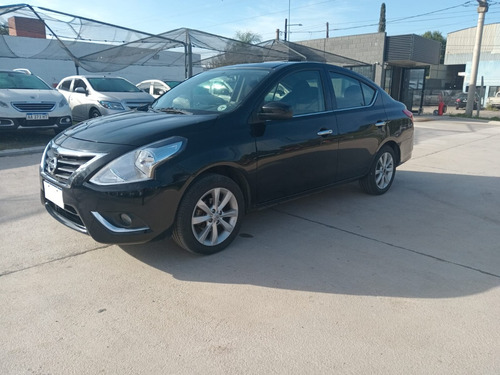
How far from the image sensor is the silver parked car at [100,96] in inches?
424

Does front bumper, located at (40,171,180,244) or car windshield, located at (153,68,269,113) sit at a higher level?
car windshield, located at (153,68,269,113)

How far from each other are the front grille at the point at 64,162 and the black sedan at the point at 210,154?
0.04 feet

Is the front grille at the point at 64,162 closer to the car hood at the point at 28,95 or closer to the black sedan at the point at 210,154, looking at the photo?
the black sedan at the point at 210,154

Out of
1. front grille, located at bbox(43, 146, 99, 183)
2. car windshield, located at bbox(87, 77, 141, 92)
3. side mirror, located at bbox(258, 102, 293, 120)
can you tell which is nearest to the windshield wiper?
side mirror, located at bbox(258, 102, 293, 120)

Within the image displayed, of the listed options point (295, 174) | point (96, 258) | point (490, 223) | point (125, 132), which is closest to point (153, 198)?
point (125, 132)

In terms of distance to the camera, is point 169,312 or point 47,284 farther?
point 47,284

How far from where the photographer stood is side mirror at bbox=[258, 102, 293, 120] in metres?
3.80

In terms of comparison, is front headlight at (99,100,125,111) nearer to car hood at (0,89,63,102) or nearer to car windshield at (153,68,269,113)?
car hood at (0,89,63,102)

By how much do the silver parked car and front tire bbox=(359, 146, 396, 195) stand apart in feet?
22.2

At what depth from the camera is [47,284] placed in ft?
10.4

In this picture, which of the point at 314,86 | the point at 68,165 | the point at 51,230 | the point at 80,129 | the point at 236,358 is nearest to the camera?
the point at 236,358

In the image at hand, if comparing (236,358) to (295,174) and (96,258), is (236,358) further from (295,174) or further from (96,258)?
(295,174)

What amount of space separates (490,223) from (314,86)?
262cm

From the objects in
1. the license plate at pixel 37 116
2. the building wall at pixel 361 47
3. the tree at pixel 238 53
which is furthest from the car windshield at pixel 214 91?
the building wall at pixel 361 47
